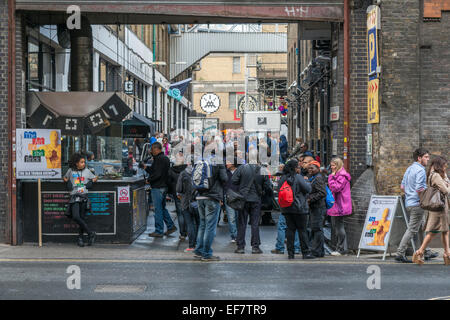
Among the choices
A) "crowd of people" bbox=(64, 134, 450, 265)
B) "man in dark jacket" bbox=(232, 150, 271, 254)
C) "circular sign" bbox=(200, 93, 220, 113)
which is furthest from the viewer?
"circular sign" bbox=(200, 93, 220, 113)

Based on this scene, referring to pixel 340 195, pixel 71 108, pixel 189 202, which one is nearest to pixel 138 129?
pixel 71 108

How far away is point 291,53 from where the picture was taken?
4047 cm

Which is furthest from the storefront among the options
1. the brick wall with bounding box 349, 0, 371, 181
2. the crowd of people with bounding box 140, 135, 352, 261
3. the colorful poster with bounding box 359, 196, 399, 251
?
the colorful poster with bounding box 359, 196, 399, 251

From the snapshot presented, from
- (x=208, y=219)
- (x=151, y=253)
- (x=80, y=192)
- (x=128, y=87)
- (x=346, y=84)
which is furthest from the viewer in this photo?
(x=128, y=87)

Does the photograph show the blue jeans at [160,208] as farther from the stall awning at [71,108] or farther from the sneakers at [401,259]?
the sneakers at [401,259]

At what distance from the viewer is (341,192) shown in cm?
1305

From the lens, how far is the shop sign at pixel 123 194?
45.6ft

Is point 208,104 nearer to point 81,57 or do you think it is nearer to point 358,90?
point 81,57

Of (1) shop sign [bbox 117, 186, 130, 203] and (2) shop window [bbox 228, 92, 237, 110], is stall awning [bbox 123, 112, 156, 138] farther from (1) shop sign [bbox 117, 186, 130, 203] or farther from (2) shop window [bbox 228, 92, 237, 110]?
(2) shop window [bbox 228, 92, 237, 110]

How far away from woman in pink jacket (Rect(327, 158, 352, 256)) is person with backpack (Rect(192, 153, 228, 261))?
217 centimetres

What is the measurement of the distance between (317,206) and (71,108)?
5519 millimetres

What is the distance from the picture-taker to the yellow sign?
1342 cm

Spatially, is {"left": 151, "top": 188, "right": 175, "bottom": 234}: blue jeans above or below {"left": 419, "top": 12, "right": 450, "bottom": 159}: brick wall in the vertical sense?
below
